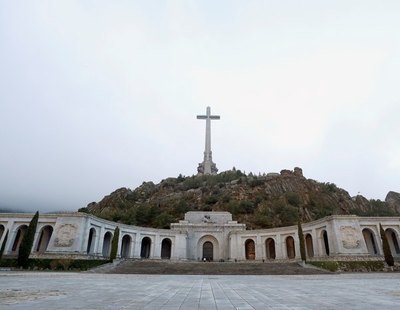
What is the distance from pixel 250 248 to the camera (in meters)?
44.2

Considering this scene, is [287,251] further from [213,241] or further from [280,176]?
[280,176]

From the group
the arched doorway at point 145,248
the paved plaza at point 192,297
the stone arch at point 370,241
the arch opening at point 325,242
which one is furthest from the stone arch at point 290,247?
the paved plaza at point 192,297

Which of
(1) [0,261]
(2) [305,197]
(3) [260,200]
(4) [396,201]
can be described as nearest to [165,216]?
(3) [260,200]

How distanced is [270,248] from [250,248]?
3145 mm

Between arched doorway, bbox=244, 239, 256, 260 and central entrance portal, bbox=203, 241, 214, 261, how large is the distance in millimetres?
5412

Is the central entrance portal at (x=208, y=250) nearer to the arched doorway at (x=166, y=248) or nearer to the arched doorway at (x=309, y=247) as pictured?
the arched doorway at (x=166, y=248)

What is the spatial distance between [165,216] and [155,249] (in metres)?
14.3

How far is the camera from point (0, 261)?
26.1 meters

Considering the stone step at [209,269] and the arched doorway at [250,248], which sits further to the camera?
the arched doorway at [250,248]

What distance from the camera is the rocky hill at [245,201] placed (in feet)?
187

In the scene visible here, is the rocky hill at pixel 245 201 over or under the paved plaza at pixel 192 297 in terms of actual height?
over

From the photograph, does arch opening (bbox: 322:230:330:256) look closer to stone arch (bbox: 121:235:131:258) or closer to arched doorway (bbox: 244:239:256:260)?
arched doorway (bbox: 244:239:256:260)

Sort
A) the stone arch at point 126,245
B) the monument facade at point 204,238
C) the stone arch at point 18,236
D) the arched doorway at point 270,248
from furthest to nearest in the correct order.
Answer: the arched doorway at point 270,248 → the stone arch at point 126,245 → the stone arch at point 18,236 → the monument facade at point 204,238

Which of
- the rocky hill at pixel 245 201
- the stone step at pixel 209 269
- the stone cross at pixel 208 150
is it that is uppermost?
the stone cross at pixel 208 150
